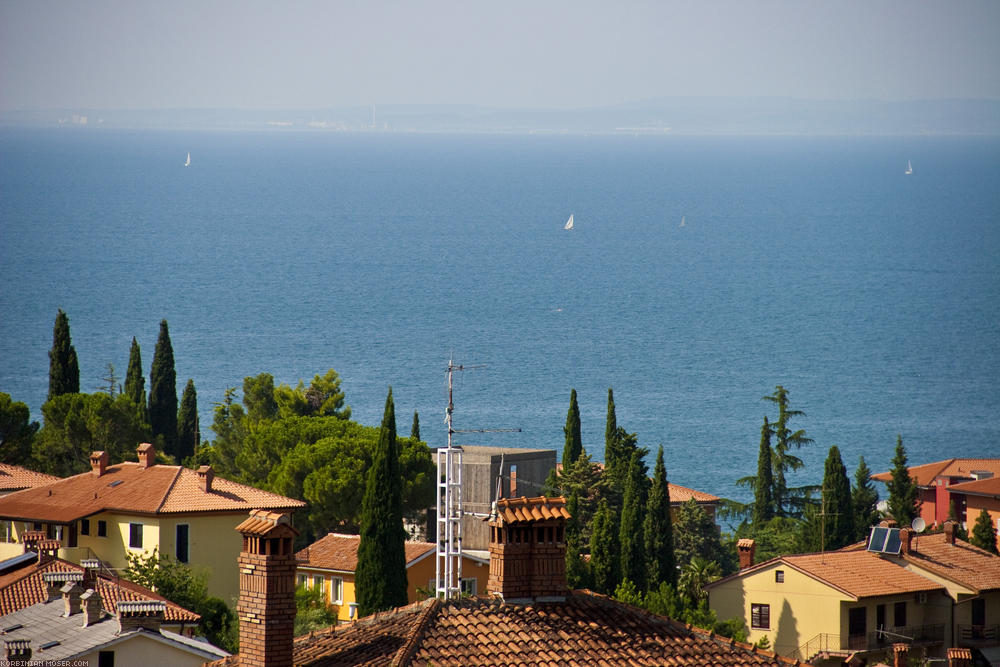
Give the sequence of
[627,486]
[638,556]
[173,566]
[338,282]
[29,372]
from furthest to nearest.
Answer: [338,282], [29,372], [627,486], [638,556], [173,566]

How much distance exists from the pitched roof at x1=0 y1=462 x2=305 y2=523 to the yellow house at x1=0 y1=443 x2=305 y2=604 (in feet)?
0.08

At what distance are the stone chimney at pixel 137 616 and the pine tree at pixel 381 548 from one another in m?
12.9

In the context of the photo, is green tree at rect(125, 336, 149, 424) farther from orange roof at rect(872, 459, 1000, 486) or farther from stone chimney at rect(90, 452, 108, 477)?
orange roof at rect(872, 459, 1000, 486)

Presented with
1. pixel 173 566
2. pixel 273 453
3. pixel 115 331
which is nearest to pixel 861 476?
pixel 273 453

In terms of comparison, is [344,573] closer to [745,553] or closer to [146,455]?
[146,455]

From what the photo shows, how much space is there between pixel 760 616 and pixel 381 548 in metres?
10.9

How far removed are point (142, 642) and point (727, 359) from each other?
130252 mm

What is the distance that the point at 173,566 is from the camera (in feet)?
117

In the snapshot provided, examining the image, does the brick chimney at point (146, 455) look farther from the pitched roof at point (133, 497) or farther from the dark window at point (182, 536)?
the dark window at point (182, 536)

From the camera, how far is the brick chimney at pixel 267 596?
1425 cm

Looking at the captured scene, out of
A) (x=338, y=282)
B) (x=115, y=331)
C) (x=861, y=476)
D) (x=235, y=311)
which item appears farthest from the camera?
(x=338, y=282)

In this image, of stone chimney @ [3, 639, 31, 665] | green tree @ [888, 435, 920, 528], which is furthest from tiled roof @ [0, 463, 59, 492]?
green tree @ [888, 435, 920, 528]

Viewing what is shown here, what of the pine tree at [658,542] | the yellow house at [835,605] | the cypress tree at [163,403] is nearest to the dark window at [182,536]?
the pine tree at [658,542]

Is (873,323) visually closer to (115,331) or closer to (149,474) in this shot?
(115,331)
